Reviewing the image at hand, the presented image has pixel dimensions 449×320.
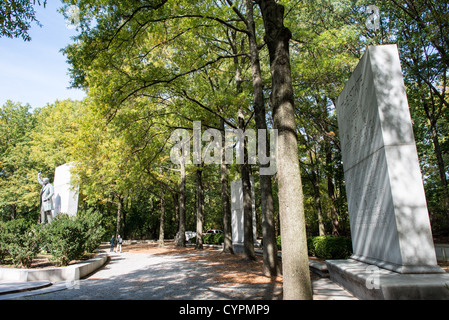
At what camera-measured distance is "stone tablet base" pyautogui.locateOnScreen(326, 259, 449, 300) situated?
4367mm

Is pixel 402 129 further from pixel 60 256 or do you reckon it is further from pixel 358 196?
pixel 60 256

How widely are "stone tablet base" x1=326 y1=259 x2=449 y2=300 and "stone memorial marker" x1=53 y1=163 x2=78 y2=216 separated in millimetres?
19343

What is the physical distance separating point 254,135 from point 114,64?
11105mm

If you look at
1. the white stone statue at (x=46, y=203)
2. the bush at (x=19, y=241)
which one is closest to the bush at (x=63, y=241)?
the bush at (x=19, y=241)

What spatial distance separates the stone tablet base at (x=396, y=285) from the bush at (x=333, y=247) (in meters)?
6.70

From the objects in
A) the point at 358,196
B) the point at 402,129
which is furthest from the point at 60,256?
the point at 402,129

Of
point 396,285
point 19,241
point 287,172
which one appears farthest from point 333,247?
point 19,241

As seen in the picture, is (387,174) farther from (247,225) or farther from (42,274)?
(42,274)

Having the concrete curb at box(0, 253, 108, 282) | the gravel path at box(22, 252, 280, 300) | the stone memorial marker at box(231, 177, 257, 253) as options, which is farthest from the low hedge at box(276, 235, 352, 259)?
the concrete curb at box(0, 253, 108, 282)

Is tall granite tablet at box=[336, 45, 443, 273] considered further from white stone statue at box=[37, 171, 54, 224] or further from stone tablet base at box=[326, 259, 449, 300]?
white stone statue at box=[37, 171, 54, 224]

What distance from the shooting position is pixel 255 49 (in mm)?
11195

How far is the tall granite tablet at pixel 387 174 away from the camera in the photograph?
17.6ft

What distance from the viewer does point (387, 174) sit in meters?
5.81

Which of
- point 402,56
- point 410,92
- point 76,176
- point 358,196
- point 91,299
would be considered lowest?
point 91,299
